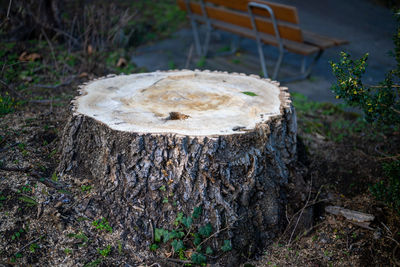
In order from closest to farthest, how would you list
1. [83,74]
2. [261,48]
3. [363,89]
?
[363,89], [83,74], [261,48]

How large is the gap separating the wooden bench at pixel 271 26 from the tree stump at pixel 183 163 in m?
2.33

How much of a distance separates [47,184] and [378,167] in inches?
111

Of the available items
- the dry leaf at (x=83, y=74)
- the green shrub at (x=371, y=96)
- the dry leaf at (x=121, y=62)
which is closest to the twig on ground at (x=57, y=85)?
the dry leaf at (x=83, y=74)

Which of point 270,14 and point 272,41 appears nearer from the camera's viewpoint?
point 270,14

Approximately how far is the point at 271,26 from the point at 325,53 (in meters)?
2.20

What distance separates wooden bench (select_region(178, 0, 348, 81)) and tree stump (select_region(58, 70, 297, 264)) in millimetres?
2327

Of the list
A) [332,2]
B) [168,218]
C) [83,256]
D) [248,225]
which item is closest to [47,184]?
[83,256]

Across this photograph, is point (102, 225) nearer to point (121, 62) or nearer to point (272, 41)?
point (121, 62)

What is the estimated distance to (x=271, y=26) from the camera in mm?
5023

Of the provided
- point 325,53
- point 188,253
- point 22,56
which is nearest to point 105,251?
point 188,253

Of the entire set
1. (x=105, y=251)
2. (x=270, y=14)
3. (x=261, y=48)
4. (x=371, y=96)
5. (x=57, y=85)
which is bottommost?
(x=105, y=251)

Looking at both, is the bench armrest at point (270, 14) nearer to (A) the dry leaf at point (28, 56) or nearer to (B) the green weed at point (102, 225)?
(A) the dry leaf at point (28, 56)

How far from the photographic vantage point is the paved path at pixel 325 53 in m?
5.64

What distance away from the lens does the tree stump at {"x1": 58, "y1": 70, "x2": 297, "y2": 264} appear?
242cm
